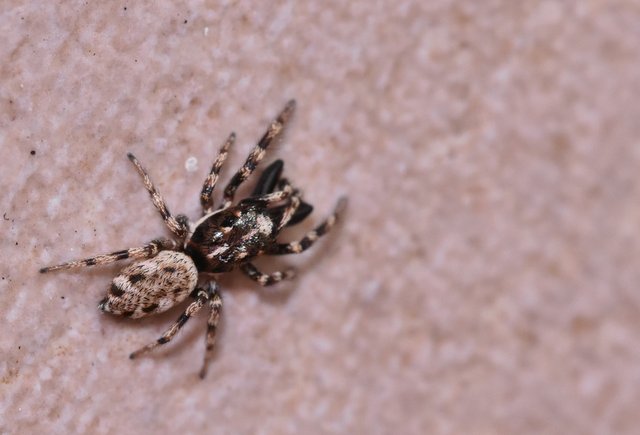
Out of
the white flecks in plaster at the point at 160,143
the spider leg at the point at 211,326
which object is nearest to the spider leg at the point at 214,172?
the white flecks in plaster at the point at 160,143

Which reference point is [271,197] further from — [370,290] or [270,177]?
[370,290]

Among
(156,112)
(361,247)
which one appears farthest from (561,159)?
(156,112)

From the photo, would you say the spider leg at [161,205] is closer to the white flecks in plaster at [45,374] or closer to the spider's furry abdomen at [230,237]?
the spider's furry abdomen at [230,237]

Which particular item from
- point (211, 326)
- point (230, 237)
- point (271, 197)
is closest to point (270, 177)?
point (271, 197)

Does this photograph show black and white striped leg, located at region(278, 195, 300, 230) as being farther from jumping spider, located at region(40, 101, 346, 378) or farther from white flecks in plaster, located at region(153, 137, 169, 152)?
white flecks in plaster, located at region(153, 137, 169, 152)

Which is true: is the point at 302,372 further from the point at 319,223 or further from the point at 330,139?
the point at 330,139

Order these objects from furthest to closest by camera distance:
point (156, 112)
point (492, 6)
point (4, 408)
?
point (492, 6) → point (156, 112) → point (4, 408)
